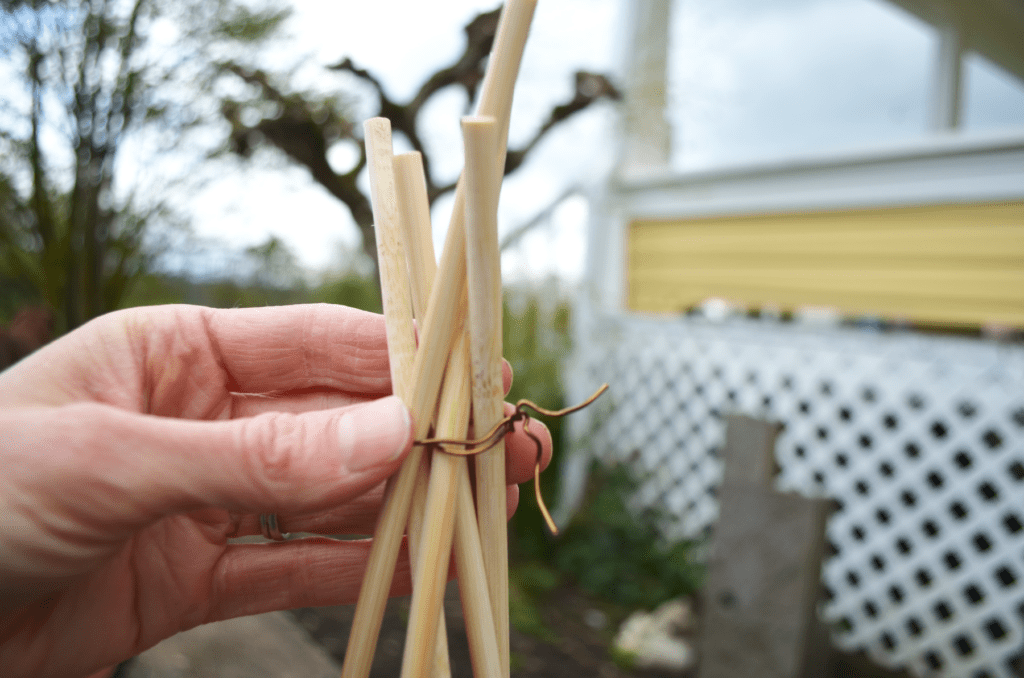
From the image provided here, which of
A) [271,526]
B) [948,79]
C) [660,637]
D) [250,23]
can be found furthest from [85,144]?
[948,79]

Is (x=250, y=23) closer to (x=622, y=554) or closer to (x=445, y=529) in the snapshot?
(x=445, y=529)

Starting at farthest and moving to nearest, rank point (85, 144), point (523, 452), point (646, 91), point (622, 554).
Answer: point (646, 91)
point (622, 554)
point (85, 144)
point (523, 452)

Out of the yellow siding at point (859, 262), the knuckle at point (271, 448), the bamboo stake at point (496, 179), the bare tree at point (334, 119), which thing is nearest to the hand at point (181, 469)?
the knuckle at point (271, 448)

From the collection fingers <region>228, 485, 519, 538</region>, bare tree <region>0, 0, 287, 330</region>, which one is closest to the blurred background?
bare tree <region>0, 0, 287, 330</region>

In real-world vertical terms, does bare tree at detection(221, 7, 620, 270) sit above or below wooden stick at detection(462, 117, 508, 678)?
above

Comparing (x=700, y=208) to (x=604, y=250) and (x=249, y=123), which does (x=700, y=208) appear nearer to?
(x=604, y=250)

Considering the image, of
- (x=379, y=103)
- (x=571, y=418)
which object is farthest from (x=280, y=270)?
(x=571, y=418)

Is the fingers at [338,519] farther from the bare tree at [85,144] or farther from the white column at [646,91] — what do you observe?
the white column at [646,91]

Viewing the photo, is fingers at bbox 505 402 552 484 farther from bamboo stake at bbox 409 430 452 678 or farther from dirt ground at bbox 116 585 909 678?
dirt ground at bbox 116 585 909 678
